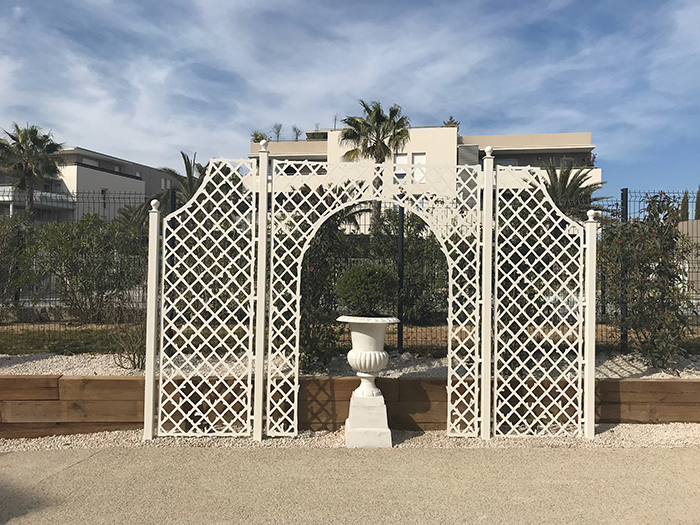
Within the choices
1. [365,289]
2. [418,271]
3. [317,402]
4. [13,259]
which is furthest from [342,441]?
[13,259]

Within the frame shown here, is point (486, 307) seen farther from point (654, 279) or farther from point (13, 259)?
point (13, 259)

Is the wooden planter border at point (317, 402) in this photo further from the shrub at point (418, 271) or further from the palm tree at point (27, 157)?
the palm tree at point (27, 157)

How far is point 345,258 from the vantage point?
522 cm

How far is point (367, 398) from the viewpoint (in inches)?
167

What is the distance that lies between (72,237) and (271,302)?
4823mm

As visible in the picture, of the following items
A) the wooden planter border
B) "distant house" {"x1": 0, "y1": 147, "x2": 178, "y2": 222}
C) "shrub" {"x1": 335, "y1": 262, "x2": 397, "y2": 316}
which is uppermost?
"distant house" {"x1": 0, "y1": 147, "x2": 178, "y2": 222}

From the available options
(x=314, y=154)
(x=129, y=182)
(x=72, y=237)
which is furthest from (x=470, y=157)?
(x=72, y=237)

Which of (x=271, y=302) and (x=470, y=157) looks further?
(x=470, y=157)

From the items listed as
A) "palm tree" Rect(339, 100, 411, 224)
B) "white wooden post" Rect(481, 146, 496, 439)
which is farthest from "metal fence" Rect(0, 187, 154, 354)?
"palm tree" Rect(339, 100, 411, 224)

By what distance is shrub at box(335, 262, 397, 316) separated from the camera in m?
Answer: 4.22

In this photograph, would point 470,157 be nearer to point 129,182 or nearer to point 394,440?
point 129,182

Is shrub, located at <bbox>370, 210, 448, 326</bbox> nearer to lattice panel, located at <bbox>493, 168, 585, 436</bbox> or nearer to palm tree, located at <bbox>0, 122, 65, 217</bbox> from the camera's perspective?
lattice panel, located at <bbox>493, 168, 585, 436</bbox>

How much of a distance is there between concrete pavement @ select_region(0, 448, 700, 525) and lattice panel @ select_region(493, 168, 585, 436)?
1.49ft

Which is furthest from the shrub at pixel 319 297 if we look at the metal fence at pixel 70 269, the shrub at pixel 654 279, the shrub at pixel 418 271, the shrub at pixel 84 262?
the shrub at pixel 84 262
